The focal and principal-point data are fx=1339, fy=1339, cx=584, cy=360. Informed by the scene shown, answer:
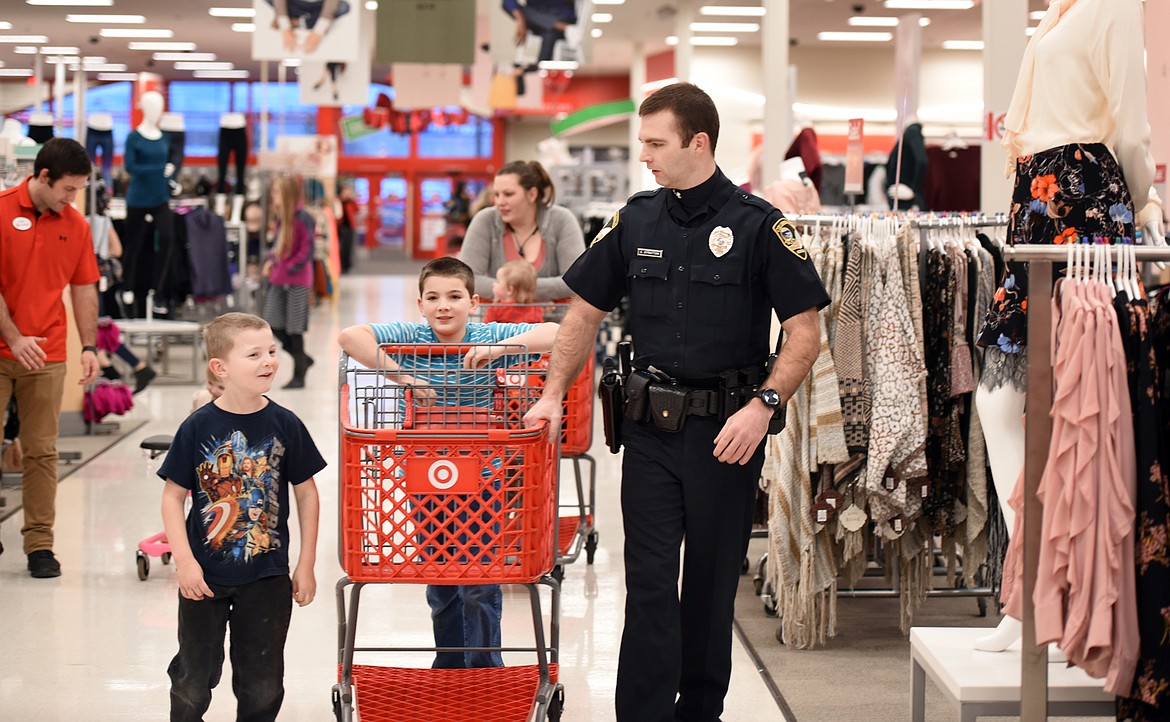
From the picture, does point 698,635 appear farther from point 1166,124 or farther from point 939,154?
point 939,154

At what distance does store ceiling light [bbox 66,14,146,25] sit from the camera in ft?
73.6

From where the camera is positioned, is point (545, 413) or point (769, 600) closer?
point (545, 413)

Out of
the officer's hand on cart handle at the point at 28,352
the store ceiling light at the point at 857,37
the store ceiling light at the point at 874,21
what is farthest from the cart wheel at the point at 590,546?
the store ceiling light at the point at 857,37

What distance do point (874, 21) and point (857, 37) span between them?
2181mm

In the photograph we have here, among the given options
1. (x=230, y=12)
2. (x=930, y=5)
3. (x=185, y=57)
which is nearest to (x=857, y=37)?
(x=930, y=5)

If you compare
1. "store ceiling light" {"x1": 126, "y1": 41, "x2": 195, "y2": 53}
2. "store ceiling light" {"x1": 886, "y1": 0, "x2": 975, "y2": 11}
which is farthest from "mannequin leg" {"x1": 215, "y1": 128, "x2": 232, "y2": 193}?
"store ceiling light" {"x1": 126, "y1": 41, "x2": 195, "y2": 53}

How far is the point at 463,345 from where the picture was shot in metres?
3.46

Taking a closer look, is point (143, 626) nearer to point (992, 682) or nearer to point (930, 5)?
point (992, 682)

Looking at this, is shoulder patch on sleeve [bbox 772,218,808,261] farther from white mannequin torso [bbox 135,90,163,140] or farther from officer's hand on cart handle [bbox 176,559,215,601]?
white mannequin torso [bbox 135,90,163,140]

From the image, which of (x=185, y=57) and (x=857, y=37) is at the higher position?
(x=185, y=57)

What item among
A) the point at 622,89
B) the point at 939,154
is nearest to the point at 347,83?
the point at 939,154

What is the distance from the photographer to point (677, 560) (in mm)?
3352

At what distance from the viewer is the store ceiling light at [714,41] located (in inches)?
900

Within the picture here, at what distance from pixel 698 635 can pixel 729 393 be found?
2.13 feet
